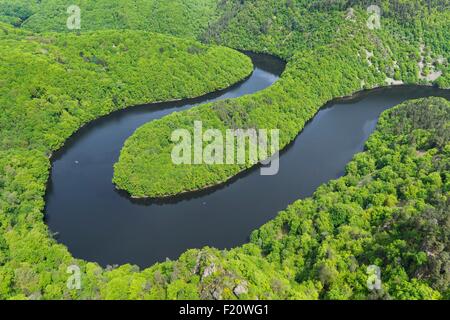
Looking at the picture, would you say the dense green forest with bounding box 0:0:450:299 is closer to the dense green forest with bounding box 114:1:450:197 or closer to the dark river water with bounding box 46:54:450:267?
the dense green forest with bounding box 114:1:450:197

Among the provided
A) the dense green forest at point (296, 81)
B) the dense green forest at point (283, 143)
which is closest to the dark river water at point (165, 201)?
the dense green forest at point (283, 143)

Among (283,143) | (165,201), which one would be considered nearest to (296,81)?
(283,143)

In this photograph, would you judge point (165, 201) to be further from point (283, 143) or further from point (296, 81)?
point (296, 81)

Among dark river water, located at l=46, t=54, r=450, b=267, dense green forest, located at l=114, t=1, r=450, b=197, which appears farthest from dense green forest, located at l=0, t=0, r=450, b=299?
dark river water, located at l=46, t=54, r=450, b=267

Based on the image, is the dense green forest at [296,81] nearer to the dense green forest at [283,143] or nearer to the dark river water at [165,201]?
the dense green forest at [283,143]

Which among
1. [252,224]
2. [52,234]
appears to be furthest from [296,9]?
[52,234]

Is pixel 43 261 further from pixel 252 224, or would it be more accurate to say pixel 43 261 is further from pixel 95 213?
pixel 252 224
